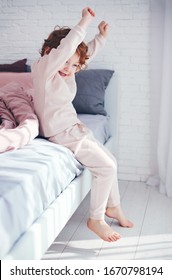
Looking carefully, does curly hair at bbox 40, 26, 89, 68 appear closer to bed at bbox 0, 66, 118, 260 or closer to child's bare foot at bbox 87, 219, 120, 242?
bed at bbox 0, 66, 118, 260

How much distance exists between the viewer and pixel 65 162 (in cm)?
187

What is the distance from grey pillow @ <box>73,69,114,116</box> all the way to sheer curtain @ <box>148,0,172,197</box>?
1.19 feet

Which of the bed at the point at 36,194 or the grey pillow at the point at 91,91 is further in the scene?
the grey pillow at the point at 91,91

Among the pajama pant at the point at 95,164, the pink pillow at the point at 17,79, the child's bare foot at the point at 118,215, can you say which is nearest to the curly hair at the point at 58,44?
the pajama pant at the point at 95,164

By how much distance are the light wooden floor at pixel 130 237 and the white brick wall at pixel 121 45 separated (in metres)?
0.49

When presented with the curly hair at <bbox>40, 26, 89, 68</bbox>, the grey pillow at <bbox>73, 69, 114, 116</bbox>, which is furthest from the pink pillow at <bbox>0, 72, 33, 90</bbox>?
the curly hair at <bbox>40, 26, 89, 68</bbox>

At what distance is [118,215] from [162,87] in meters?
1.00

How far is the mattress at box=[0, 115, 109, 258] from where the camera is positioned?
1338 millimetres

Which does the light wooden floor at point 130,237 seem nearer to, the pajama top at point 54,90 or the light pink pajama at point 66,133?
the light pink pajama at point 66,133

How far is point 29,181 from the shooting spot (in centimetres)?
150

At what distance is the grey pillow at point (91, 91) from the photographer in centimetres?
275

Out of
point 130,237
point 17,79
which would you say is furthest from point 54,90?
point 130,237

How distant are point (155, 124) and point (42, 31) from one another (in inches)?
44.5

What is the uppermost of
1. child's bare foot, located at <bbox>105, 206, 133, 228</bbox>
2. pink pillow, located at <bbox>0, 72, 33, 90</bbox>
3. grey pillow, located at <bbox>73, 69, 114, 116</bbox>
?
pink pillow, located at <bbox>0, 72, 33, 90</bbox>
